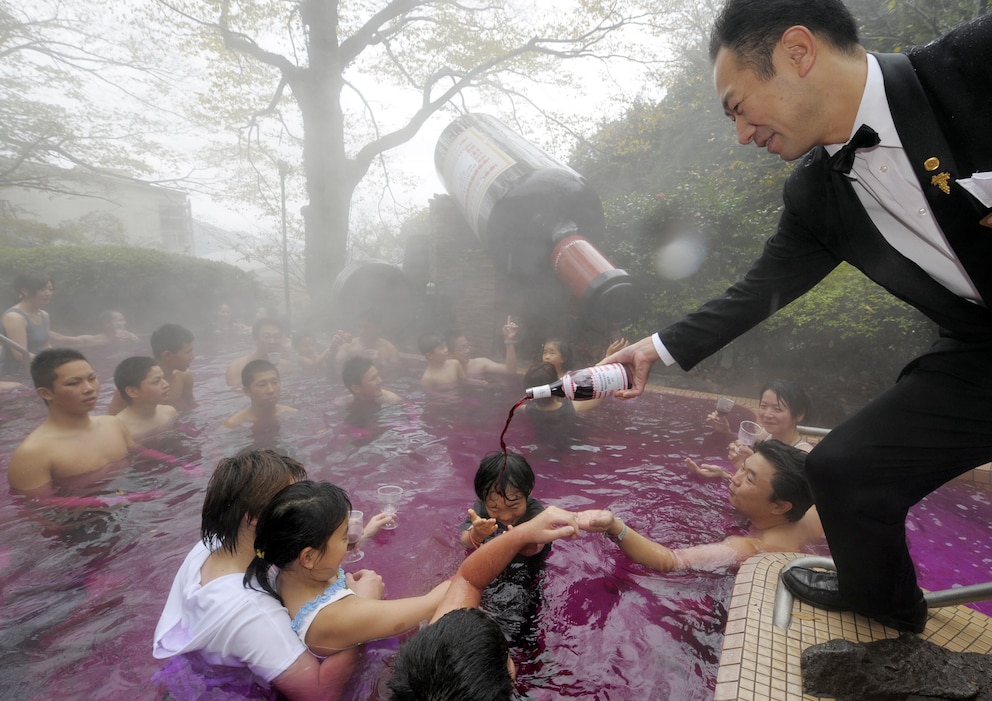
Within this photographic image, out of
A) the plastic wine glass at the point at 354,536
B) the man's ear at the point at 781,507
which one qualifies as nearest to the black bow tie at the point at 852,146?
the man's ear at the point at 781,507

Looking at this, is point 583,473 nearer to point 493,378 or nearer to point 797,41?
point 493,378

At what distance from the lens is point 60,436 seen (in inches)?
150

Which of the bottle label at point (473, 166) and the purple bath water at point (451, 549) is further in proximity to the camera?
the bottle label at point (473, 166)

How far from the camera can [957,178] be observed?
146 cm

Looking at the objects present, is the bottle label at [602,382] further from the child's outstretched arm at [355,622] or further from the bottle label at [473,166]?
the bottle label at [473,166]

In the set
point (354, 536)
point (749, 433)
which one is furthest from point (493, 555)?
point (749, 433)

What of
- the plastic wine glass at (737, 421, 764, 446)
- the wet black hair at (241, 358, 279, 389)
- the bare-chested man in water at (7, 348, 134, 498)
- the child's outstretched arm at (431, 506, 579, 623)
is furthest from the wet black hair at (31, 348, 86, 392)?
the plastic wine glass at (737, 421, 764, 446)

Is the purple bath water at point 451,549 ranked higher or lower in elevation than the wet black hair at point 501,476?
lower

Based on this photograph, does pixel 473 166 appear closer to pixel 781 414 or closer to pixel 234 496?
pixel 781 414

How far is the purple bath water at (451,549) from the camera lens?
2.42 metres

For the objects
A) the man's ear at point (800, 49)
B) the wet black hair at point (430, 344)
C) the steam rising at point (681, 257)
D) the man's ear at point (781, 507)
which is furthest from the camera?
Answer: the steam rising at point (681, 257)

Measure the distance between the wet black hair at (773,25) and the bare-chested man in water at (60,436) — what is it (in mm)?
4425

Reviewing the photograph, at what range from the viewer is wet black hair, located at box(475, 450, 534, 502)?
270 cm

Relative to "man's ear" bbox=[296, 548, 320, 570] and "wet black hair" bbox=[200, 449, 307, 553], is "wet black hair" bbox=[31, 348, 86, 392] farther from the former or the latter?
"man's ear" bbox=[296, 548, 320, 570]
